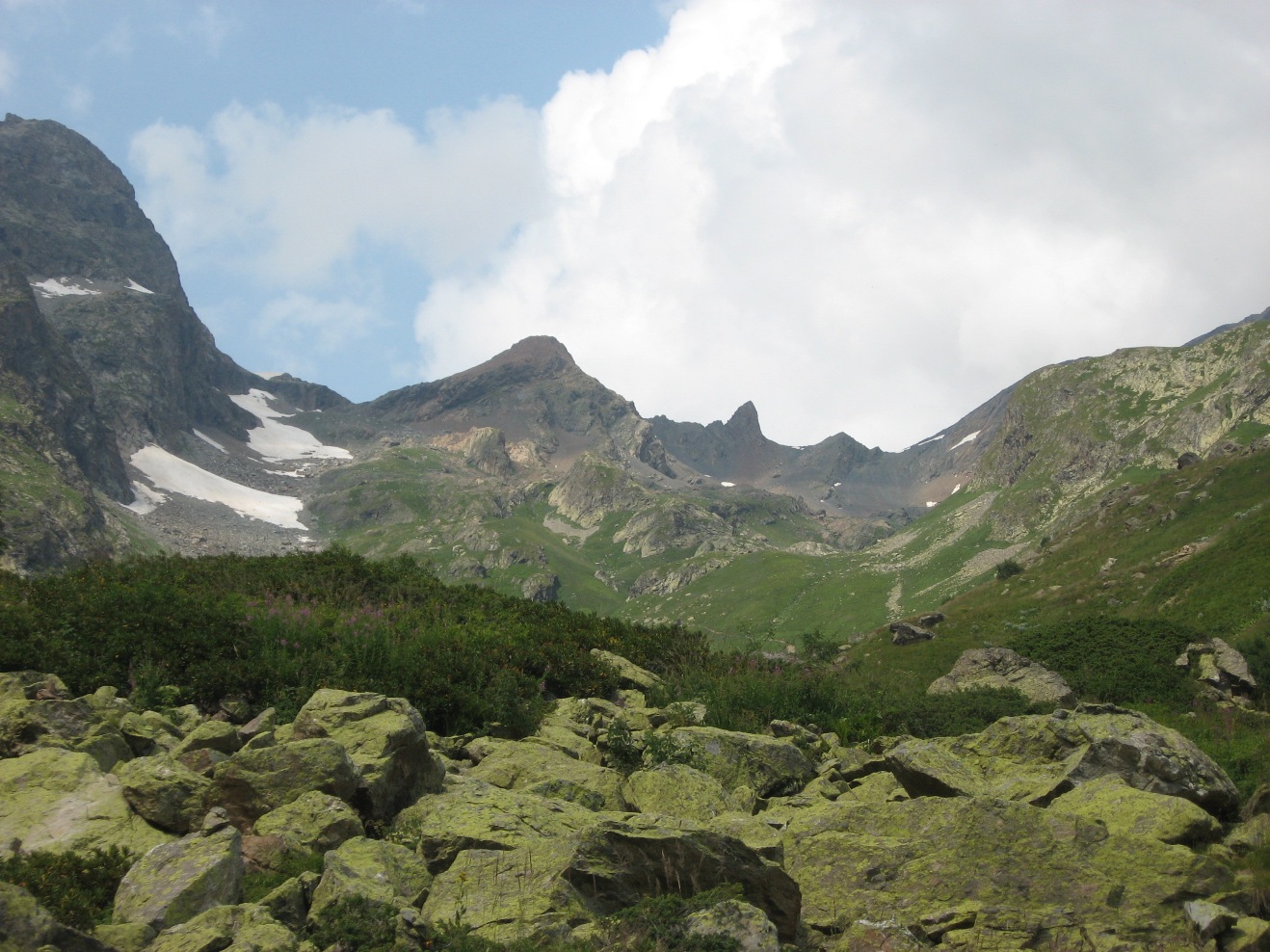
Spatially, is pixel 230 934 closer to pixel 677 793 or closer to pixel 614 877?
pixel 614 877

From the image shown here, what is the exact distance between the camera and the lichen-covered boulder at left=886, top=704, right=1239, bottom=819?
43.7 feet

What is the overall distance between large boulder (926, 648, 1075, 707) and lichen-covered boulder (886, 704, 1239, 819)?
10097 mm

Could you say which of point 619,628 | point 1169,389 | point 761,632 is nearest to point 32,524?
point 761,632

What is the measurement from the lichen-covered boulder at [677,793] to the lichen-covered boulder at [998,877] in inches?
67.0

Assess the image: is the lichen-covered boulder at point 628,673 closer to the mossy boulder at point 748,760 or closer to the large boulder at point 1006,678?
the mossy boulder at point 748,760

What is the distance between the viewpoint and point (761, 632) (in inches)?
5162

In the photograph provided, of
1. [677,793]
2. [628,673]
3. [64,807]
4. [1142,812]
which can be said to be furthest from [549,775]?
[628,673]

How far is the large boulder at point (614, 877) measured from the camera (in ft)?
30.6

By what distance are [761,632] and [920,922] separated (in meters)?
124

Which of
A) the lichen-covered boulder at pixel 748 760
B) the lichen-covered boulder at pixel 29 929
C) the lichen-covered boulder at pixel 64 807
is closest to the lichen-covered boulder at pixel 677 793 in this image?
the lichen-covered boulder at pixel 748 760

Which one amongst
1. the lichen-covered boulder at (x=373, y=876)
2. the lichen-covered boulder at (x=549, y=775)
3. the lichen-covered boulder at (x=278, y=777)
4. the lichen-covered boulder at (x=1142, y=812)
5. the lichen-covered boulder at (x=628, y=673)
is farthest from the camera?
the lichen-covered boulder at (x=628, y=673)

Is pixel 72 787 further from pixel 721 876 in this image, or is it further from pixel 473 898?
pixel 721 876

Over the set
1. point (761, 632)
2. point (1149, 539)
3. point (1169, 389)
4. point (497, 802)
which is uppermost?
point (1169, 389)

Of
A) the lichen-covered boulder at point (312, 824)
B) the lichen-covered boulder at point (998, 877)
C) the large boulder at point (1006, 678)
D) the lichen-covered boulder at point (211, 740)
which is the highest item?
the lichen-covered boulder at point (211, 740)
